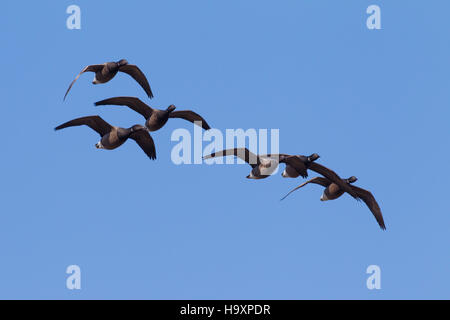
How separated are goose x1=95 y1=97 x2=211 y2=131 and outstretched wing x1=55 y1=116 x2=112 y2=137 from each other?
55 centimetres

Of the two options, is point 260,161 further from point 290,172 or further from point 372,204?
point 372,204

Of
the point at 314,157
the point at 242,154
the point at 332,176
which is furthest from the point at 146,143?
the point at 332,176

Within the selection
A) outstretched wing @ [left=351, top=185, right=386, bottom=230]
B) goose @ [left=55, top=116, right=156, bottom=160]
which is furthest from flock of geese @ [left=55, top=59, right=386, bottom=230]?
outstretched wing @ [left=351, top=185, right=386, bottom=230]

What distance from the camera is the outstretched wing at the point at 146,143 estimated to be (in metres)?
30.6

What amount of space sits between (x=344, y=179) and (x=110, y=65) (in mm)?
8590

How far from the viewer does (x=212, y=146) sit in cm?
2958

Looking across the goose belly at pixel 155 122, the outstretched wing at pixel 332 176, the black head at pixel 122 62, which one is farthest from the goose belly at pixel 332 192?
the black head at pixel 122 62

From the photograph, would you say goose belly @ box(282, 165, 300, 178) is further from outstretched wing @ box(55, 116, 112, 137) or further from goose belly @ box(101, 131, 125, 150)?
outstretched wing @ box(55, 116, 112, 137)

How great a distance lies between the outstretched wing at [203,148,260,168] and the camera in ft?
95.2

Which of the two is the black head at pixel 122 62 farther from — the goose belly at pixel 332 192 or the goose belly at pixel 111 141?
the goose belly at pixel 332 192
